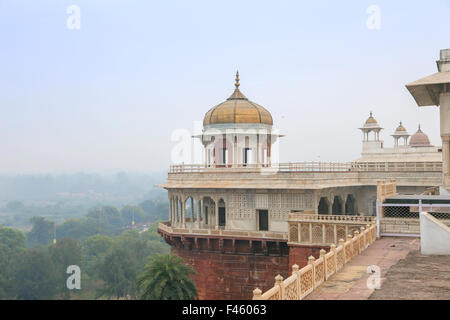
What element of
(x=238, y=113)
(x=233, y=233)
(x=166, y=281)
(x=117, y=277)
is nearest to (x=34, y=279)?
(x=117, y=277)

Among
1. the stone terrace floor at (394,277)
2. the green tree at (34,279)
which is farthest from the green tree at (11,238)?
the stone terrace floor at (394,277)

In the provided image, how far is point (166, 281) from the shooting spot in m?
23.9

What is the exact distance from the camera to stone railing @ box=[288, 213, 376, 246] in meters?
22.3

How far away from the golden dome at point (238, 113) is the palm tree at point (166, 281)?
1160 cm

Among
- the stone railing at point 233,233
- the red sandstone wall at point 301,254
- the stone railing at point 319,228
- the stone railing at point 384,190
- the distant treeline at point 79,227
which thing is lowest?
the distant treeline at point 79,227

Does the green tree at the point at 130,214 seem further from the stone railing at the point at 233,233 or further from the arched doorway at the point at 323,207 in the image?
the stone railing at the point at 233,233

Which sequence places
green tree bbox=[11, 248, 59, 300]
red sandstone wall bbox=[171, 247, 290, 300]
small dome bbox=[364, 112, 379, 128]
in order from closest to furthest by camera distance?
red sandstone wall bbox=[171, 247, 290, 300], small dome bbox=[364, 112, 379, 128], green tree bbox=[11, 248, 59, 300]

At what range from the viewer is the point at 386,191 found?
22.0m

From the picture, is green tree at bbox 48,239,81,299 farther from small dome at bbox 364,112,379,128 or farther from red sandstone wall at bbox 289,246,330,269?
red sandstone wall at bbox 289,246,330,269

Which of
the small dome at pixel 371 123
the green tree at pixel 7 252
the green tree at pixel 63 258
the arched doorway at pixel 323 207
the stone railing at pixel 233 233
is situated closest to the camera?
the stone railing at pixel 233 233

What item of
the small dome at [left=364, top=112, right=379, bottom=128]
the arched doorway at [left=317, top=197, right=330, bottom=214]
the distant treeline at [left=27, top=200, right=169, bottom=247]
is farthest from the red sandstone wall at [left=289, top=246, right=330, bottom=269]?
the distant treeline at [left=27, top=200, right=169, bottom=247]

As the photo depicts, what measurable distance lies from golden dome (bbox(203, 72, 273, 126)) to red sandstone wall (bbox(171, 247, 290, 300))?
9274 millimetres

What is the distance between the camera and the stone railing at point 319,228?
22.3m
